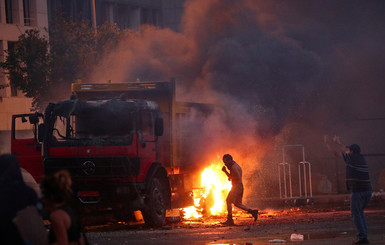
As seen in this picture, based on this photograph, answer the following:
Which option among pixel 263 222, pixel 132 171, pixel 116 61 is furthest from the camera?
pixel 116 61

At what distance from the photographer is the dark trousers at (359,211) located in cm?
1137

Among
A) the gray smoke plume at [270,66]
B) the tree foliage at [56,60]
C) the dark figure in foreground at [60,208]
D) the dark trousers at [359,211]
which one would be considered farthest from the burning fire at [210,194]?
the tree foliage at [56,60]

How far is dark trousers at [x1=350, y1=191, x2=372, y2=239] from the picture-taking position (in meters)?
11.4

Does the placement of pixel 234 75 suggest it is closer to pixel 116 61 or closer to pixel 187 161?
pixel 116 61

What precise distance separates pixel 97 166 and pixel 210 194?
13.9 feet

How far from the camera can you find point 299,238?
12008 mm

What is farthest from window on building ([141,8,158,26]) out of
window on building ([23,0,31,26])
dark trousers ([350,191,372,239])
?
dark trousers ([350,191,372,239])

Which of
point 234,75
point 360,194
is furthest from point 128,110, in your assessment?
point 234,75

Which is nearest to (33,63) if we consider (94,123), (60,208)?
(94,123)

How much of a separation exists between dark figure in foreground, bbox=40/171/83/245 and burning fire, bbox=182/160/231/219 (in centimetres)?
1145

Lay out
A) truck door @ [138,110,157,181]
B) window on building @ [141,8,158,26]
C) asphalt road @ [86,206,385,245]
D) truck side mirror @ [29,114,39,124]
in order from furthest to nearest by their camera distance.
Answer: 1. window on building @ [141,8,158,26]
2. truck side mirror @ [29,114,39,124]
3. truck door @ [138,110,157,181]
4. asphalt road @ [86,206,385,245]

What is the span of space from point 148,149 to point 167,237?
229 cm

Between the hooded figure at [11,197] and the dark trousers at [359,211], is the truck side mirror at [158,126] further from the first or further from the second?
the hooded figure at [11,197]

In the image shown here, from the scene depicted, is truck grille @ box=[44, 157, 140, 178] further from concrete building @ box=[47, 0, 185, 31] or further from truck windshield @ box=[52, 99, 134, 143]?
concrete building @ box=[47, 0, 185, 31]
